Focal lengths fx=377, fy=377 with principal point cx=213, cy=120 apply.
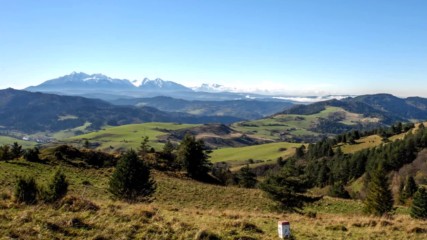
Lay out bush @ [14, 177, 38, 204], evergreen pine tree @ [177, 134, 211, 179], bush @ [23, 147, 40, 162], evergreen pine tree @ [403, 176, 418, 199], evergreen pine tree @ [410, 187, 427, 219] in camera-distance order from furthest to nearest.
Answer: evergreen pine tree @ [403, 176, 418, 199]
evergreen pine tree @ [177, 134, 211, 179]
bush @ [23, 147, 40, 162]
evergreen pine tree @ [410, 187, 427, 219]
bush @ [14, 177, 38, 204]

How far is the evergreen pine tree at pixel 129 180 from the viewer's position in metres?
37.9

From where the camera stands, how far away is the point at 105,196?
42.5 metres

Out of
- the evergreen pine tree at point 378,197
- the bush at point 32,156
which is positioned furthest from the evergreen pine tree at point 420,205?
the bush at point 32,156

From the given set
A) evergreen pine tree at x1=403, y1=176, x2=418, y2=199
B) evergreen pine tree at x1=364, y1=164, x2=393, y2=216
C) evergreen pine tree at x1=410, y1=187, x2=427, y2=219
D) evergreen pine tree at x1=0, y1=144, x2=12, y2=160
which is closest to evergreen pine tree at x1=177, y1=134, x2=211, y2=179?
evergreen pine tree at x1=0, y1=144, x2=12, y2=160

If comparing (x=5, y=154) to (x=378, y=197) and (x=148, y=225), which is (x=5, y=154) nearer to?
(x=148, y=225)

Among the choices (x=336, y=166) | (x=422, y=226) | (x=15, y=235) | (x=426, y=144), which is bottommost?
(x=336, y=166)

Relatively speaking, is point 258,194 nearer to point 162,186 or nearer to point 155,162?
point 162,186

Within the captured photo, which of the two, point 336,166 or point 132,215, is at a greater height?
point 132,215

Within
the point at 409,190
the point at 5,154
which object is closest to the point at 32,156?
the point at 5,154

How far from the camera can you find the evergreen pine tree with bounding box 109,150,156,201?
3791cm

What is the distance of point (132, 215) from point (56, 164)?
47.9m

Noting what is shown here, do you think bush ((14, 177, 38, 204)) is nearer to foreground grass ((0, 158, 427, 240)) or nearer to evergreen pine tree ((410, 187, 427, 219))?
foreground grass ((0, 158, 427, 240))

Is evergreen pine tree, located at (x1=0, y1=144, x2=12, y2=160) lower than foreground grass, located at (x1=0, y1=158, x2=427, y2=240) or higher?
lower

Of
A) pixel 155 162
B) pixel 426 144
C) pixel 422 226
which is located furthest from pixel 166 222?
pixel 426 144
